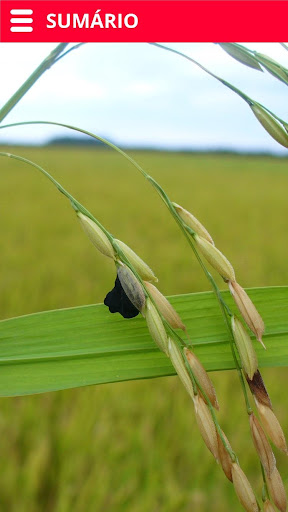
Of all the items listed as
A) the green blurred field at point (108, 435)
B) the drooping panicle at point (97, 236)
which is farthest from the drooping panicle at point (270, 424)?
the green blurred field at point (108, 435)

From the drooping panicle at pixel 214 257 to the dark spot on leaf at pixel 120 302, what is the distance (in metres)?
0.07

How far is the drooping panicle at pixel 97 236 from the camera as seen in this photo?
0.96ft

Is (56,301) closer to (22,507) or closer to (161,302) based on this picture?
(22,507)

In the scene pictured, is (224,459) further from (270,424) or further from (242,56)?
(242,56)

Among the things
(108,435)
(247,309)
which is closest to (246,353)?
(247,309)

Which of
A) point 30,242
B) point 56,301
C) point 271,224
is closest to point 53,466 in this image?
point 56,301

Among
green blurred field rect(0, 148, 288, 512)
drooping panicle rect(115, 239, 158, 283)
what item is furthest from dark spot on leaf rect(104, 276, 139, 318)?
green blurred field rect(0, 148, 288, 512)

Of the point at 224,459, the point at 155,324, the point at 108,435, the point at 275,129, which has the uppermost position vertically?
the point at 275,129

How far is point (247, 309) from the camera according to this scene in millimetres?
305

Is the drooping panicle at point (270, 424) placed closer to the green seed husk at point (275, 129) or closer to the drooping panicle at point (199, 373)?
the drooping panicle at point (199, 373)

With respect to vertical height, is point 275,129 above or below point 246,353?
above

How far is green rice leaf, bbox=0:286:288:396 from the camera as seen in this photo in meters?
0.39

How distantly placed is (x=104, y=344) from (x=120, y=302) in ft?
0.19

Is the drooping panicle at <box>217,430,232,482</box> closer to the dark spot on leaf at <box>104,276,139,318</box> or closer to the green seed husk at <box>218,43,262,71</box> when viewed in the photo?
the dark spot on leaf at <box>104,276,139,318</box>
